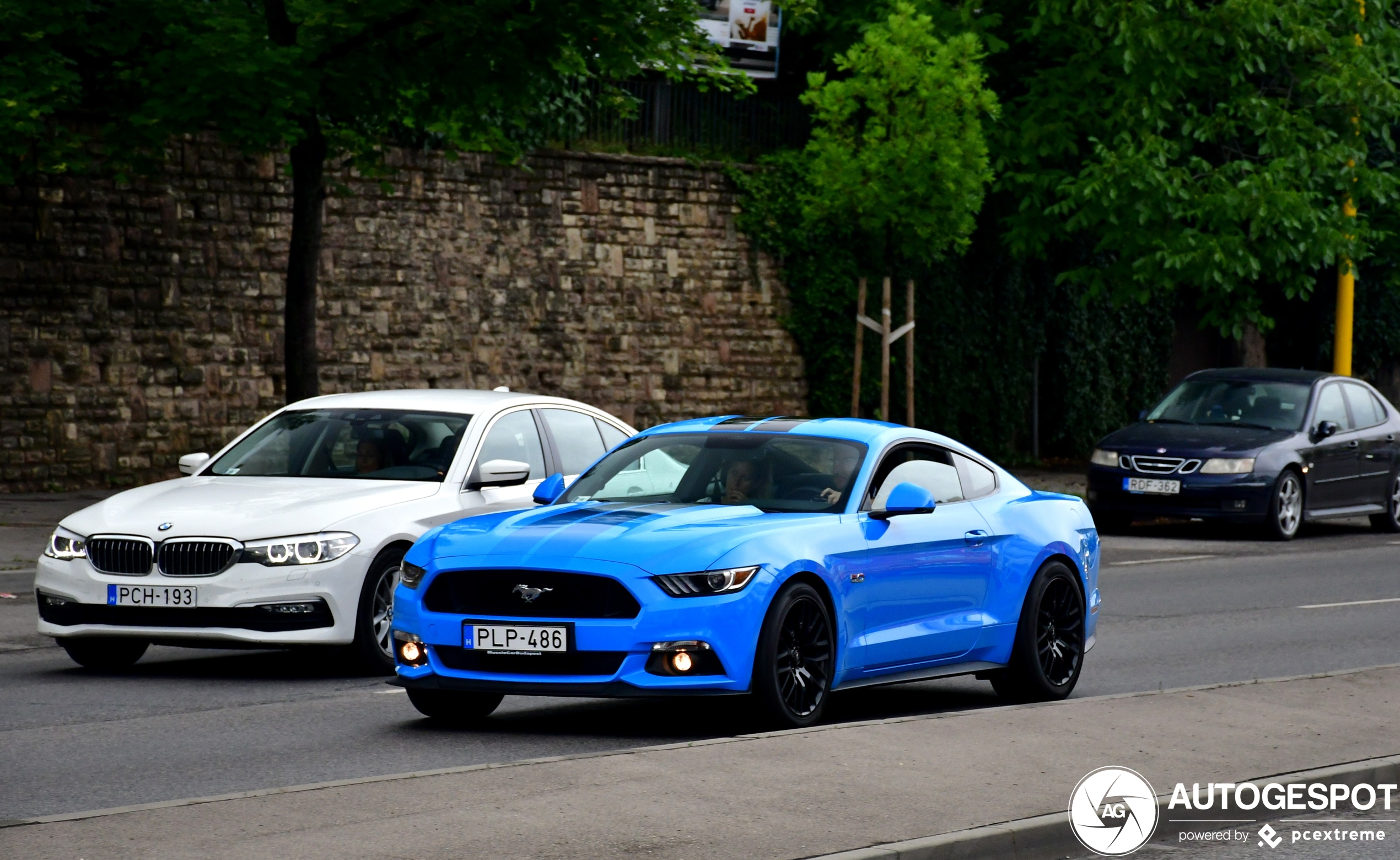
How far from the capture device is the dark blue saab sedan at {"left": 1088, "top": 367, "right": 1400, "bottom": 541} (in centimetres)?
2139

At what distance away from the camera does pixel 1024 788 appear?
7367mm

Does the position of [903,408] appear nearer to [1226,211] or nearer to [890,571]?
[1226,211]

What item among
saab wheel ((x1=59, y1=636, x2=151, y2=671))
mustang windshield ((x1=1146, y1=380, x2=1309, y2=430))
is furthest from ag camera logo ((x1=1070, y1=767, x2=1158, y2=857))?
mustang windshield ((x1=1146, y1=380, x2=1309, y2=430))

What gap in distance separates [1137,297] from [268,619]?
19.7 metres

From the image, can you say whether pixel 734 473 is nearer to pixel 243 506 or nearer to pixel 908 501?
pixel 908 501

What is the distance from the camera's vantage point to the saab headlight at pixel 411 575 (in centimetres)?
897

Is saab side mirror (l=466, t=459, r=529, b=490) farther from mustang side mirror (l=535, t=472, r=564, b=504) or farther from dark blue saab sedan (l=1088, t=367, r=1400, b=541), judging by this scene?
dark blue saab sedan (l=1088, t=367, r=1400, b=541)

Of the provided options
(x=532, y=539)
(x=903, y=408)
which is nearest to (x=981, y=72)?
(x=903, y=408)

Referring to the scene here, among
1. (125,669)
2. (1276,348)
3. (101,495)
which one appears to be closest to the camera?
(125,669)

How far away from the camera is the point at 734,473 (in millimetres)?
9664

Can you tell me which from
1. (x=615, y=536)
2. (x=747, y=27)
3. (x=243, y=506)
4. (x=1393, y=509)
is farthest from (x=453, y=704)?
(x=747, y=27)

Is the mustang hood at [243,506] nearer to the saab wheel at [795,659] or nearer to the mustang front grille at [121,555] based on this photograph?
the mustang front grille at [121,555]

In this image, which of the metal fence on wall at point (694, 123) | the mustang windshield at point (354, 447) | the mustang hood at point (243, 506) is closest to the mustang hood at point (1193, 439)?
the metal fence on wall at point (694, 123)

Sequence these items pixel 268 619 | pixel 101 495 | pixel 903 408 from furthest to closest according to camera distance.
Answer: pixel 903 408 → pixel 101 495 → pixel 268 619
